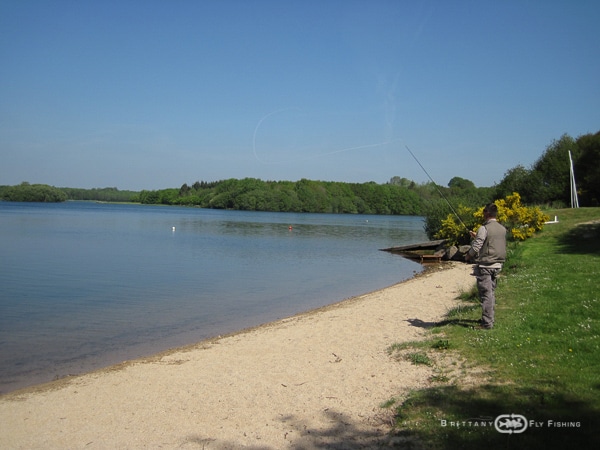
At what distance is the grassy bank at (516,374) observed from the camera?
4.89m

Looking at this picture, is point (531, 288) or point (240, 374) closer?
point (240, 374)

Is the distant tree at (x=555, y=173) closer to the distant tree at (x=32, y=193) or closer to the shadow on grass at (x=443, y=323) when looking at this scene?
the shadow on grass at (x=443, y=323)

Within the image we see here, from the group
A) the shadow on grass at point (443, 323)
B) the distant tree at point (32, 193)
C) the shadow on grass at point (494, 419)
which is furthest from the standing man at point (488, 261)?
the distant tree at point (32, 193)

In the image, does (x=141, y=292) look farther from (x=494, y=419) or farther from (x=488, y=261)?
(x=494, y=419)

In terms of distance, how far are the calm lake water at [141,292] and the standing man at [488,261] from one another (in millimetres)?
7272

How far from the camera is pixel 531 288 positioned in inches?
452

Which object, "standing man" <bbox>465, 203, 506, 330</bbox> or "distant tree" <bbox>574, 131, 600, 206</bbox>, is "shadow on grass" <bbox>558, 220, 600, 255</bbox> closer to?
"standing man" <bbox>465, 203, 506, 330</bbox>

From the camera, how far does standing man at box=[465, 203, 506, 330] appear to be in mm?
8742

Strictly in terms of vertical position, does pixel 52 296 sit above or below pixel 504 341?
below

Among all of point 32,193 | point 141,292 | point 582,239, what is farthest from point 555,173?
point 32,193

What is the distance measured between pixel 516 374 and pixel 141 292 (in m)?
15.9

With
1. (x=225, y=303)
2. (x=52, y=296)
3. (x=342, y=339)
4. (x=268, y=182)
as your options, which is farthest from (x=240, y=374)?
(x=268, y=182)

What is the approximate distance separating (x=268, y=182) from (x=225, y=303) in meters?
154

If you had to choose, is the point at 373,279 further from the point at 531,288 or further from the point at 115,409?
the point at 115,409
